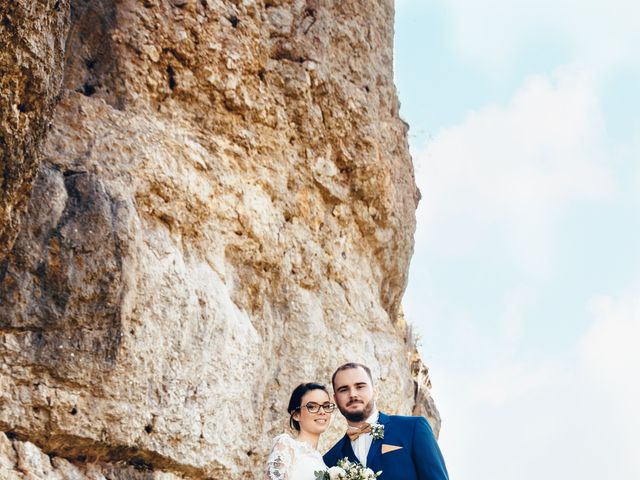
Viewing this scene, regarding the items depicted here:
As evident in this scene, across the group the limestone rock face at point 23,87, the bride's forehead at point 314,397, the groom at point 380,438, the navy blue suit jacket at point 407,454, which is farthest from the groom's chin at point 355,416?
the limestone rock face at point 23,87

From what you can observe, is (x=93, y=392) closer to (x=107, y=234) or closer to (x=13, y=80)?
(x=107, y=234)

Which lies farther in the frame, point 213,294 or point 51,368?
point 213,294

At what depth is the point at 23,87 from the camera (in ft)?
18.4

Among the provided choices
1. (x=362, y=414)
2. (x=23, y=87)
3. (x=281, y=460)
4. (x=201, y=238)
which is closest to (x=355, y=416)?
(x=362, y=414)

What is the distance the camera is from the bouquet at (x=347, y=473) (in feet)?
16.4

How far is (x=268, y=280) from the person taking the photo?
877 cm

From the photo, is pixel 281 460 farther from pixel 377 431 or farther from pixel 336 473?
pixel 377 431

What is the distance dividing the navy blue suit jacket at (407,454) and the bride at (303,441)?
10.6 inches

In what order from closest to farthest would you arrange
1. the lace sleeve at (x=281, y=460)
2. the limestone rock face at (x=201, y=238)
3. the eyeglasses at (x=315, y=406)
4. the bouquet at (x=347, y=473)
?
the bouquet at (x=347, y=473)
the lace sleeve at (x=281, y=460)
the eyeglasses at (x=315, y=406)
the limestone rock face at (x=201, y=238)

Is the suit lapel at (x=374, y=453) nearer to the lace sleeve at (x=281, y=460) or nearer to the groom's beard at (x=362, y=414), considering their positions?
the groom's beard at (x=362, y=414)

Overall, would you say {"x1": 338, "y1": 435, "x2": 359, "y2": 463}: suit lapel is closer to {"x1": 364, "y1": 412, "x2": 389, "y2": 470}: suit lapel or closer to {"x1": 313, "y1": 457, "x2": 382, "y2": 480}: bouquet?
{"x1": 364, "y1": 412, "x2": 389, "y2": 470}: suit lapel

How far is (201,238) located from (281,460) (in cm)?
321

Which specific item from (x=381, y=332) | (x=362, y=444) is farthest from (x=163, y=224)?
(x=381, y=332)

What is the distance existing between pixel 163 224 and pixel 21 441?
96.2 inches
